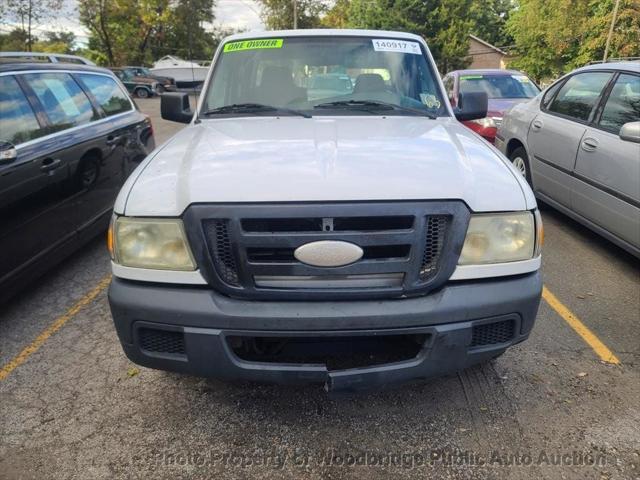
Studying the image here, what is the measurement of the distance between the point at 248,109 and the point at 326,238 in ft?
5.30

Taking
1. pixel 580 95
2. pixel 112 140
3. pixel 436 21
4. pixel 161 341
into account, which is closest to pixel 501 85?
pixel 580 95

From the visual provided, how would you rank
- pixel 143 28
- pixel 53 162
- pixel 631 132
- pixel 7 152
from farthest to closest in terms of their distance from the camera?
pixel 143 28, pixel 53 162, pixel 631 132, pixel 7 152

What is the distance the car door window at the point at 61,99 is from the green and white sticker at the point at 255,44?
58.8 inches

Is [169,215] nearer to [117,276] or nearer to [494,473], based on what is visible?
[117,276]

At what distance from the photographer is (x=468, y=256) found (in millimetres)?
2080

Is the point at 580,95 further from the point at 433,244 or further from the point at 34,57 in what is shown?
the point at 34,57

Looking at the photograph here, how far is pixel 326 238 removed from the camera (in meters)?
1.93

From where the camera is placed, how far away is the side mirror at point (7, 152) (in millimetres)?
3133

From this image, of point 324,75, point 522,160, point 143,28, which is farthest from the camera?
point 143,28

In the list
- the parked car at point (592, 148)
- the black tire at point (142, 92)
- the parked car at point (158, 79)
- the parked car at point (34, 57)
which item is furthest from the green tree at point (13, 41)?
the parked car at point (592, 148)

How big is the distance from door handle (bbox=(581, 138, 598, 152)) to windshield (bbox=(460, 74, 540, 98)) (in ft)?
16.3

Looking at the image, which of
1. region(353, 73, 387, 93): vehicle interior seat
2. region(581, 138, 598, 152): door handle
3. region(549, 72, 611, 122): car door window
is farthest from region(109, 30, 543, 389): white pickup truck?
region(549, 72, 611, 122): car door window

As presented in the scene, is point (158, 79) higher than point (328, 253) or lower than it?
lower

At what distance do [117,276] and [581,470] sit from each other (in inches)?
85.2
